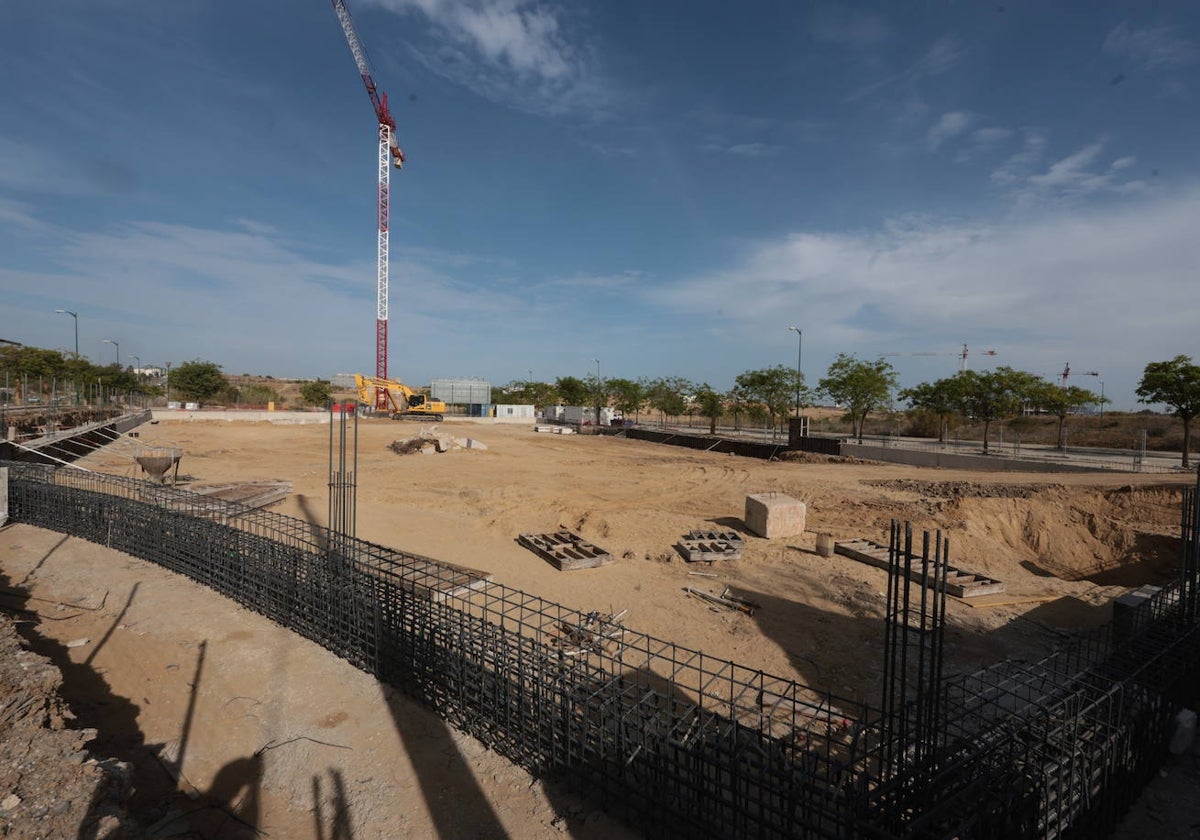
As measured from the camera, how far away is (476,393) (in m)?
87.3

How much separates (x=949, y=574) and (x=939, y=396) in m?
35.6

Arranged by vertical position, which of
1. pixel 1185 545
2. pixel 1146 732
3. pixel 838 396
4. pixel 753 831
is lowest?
pixel 753 831

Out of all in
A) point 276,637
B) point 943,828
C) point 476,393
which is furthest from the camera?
point 476,393

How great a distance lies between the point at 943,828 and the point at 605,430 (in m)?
54.0

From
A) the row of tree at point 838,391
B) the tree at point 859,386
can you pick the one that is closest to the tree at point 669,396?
the row of tree at point 838,391

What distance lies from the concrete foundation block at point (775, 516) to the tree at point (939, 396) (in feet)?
100

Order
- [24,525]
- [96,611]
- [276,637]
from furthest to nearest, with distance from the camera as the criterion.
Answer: [24,525] → [96,611] → [276,637]

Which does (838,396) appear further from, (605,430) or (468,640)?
(468,640)

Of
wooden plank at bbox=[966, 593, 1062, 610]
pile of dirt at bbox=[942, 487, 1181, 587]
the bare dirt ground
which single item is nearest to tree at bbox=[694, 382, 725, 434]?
the bare dirt ground

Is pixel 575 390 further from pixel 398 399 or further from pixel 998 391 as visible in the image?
pixel 998 391

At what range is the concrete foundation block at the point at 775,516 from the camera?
16.8 meters

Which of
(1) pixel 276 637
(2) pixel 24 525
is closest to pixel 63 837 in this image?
(1) pixel 276 637

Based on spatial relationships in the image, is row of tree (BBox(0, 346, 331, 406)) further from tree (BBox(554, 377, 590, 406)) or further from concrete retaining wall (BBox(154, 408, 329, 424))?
tree (BBox(554, 377, 590, 406))

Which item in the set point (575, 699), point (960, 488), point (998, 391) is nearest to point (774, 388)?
point (998, 391)
